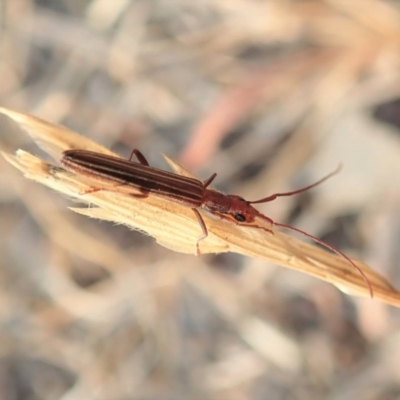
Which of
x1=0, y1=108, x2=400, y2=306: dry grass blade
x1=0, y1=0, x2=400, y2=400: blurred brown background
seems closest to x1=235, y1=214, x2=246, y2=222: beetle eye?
x1=0, y1=108, x2=400, y2=306: dry grass blade

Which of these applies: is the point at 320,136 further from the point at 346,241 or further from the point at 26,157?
the point at 26,157

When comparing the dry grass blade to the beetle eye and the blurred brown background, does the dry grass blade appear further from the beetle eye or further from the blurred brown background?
the blurred brown background

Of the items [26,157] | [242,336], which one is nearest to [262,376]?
[242,336]

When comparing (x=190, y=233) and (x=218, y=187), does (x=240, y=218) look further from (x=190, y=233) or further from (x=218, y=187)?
(x=218, y=187)

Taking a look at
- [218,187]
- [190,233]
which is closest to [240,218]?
[190,233]

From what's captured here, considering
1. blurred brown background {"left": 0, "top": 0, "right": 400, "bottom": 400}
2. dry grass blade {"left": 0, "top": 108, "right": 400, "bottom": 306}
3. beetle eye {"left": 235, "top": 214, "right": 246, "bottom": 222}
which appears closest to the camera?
dry grass blade {"left": 0, "top": 108, "right": 400, "bottom": 306}

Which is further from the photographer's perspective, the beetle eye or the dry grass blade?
the beetle eye

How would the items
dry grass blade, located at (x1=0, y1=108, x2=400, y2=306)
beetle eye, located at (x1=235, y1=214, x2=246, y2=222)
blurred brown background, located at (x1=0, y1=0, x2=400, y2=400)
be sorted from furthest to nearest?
blurred brown background, located at (x1=0, y1=0, x2=400, y2=400)
beetle eye, located at (x1=235, y1=214, x2=246, y2=222)
dry grass blade, located at (x1=0, y1=108, x2=400, y2=306)
